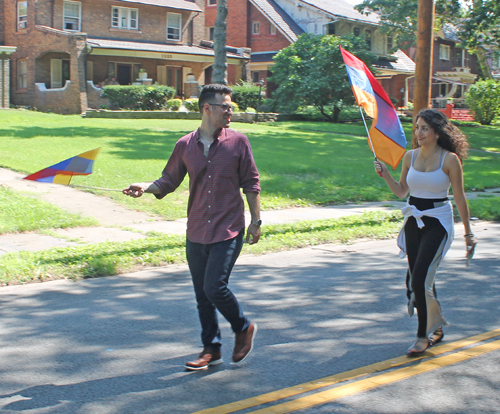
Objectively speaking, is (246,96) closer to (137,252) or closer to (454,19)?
(454,19)

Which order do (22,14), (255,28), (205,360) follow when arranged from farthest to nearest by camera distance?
1. (255,28)
2. (22,14)
3. (205,360)

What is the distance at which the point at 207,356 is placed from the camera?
4.59 m

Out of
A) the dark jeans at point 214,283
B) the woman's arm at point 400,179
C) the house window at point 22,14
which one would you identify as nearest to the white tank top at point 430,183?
the woman's arm at point 400,179

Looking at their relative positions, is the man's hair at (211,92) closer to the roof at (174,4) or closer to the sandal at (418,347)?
the sandal at (418,347)

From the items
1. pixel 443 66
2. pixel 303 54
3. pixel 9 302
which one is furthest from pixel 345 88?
pixel 9 302

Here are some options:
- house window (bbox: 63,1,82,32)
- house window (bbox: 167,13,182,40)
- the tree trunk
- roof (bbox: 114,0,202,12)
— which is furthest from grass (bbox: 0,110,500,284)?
house window (bbox: 167,13,182,40)

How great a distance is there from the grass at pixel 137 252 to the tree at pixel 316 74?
2324 cm

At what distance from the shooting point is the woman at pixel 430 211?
16.1 feet

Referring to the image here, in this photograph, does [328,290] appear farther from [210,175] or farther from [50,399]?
[50,399]

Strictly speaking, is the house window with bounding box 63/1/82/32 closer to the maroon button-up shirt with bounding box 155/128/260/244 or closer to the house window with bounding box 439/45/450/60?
the maroon button-up shirt with bounding box 155/128/260/244

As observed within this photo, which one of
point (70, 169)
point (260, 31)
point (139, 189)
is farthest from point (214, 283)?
point (260, 31)

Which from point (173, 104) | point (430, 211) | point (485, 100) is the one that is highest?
point (485, 100)

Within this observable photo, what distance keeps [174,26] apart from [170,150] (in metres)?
22.1

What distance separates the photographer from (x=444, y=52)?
2127 inches
